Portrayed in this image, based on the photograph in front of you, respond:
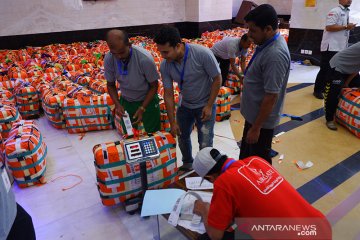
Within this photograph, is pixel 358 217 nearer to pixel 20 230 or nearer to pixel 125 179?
pixel 125 179

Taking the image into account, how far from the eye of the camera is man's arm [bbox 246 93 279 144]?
5.94 ft

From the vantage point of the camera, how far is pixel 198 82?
2260 mm

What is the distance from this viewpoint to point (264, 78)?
1.80m

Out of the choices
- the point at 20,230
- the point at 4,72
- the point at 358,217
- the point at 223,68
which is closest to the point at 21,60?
the point at 4,72

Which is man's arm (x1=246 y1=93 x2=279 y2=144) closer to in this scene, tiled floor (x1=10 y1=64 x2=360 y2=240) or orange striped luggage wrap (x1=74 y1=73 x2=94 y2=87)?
tiled floor (x1=10 y1=64 x2=360 y2=240)

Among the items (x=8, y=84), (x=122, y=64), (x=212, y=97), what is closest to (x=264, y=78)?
(x=212, y=97)

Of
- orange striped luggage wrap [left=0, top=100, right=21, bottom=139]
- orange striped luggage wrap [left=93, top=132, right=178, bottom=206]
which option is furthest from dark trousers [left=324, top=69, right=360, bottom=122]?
orange striped luggage wrap [left=0, top=100, right=21, bottom=139]

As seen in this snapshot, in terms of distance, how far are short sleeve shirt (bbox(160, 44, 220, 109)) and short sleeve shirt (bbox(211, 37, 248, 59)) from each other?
177 centimetres

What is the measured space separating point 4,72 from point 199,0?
22.8ft

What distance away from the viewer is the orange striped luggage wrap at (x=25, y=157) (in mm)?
2555

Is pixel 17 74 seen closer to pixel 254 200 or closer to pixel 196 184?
pixel 196 184

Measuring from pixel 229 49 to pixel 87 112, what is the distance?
228cm

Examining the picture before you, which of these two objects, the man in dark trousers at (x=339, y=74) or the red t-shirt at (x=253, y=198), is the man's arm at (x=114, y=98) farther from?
the man in dark trousers at (x=339, y=74)

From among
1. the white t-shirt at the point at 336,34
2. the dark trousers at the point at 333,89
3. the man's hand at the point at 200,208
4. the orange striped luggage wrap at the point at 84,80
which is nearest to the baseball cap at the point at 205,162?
the man's hand at the point at 200,208
